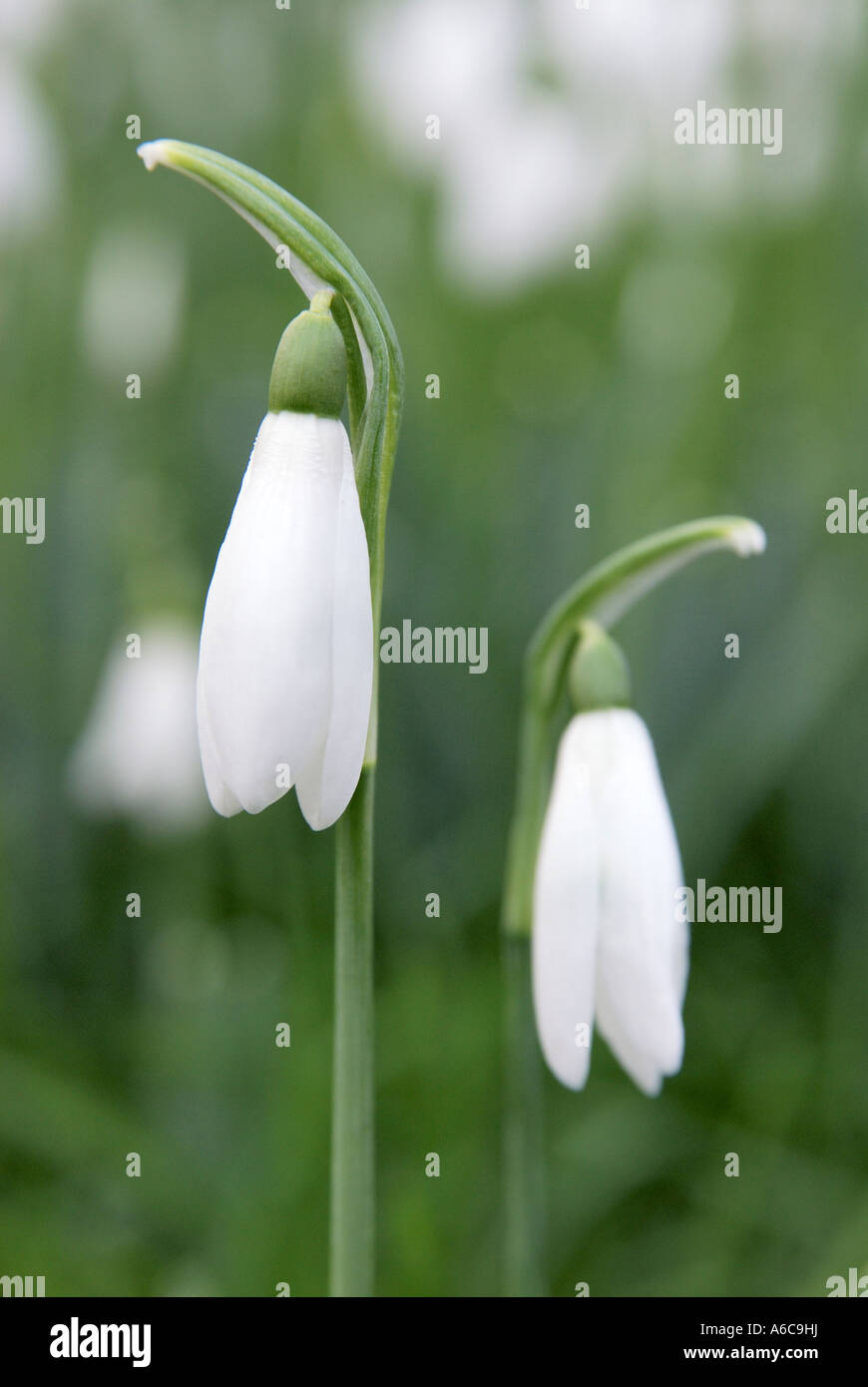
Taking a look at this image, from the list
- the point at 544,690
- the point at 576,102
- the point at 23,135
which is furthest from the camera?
the point at 576,102

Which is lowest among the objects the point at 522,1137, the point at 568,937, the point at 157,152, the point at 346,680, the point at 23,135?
the point at 522,1137

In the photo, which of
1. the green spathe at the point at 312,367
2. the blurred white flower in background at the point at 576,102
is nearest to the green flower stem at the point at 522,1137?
the green spathe at the point at 312,367

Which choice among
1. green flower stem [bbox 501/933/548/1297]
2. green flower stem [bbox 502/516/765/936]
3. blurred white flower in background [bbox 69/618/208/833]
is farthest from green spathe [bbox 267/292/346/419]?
blurred white flower in background [bbox 69/618/208/833]

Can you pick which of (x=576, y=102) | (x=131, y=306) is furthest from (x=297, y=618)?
(x=576, y=102)

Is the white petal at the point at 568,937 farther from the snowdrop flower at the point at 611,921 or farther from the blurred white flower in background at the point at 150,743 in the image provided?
the blurred white flower in background at the point at 150,743

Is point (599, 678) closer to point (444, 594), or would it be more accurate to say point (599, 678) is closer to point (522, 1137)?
point (522, 1137)
